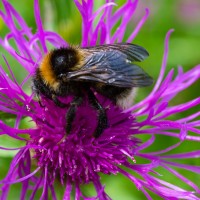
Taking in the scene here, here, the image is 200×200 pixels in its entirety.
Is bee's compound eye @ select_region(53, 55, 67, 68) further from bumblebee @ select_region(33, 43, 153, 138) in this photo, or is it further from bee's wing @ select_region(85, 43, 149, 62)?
bee's wing @ select_region(85, 43, 149, 62)

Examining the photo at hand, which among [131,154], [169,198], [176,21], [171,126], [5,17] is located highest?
[176,21]

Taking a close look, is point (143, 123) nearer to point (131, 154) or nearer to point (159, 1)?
point (131, 154)

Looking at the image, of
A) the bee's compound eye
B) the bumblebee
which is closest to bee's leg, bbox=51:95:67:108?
the bumblebee

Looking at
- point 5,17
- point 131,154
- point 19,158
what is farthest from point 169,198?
point 5,17

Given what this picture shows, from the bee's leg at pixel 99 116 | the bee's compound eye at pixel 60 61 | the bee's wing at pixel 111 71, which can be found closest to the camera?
the bee's wing at pixel 111 71

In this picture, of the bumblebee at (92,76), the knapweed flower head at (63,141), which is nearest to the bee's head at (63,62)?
the bumblebee at (92,76)

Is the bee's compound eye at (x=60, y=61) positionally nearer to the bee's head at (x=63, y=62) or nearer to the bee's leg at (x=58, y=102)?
the bee's head at (x=63, y=62)

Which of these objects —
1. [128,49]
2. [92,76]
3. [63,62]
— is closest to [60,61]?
[63,62]
